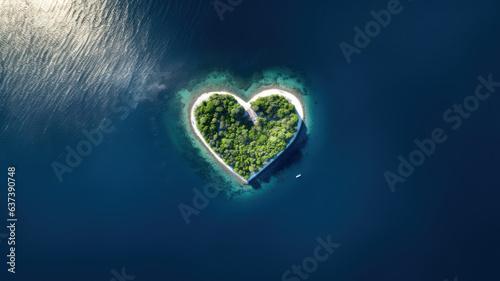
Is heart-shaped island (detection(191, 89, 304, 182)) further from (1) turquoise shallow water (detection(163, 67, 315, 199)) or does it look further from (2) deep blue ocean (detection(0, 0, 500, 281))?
(2) deep blue ocean (detection(0, 0, 500, 281))

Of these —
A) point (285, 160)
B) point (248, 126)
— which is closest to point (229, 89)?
point (248, 126)

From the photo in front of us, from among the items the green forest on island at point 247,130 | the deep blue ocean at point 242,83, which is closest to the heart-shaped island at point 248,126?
the green forest on island at point 247,130

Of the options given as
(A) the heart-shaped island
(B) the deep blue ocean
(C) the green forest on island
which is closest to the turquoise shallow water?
(B) the deep blue ocean

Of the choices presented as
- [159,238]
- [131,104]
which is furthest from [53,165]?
[159,238]

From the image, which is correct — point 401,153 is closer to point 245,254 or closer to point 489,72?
point 489,72

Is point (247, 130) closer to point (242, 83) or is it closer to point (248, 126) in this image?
point (248, 126)

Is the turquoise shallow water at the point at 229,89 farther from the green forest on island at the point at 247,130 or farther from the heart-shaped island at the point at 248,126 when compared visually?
the green forest on island at the point at 247,130

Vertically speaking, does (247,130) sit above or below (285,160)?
above
